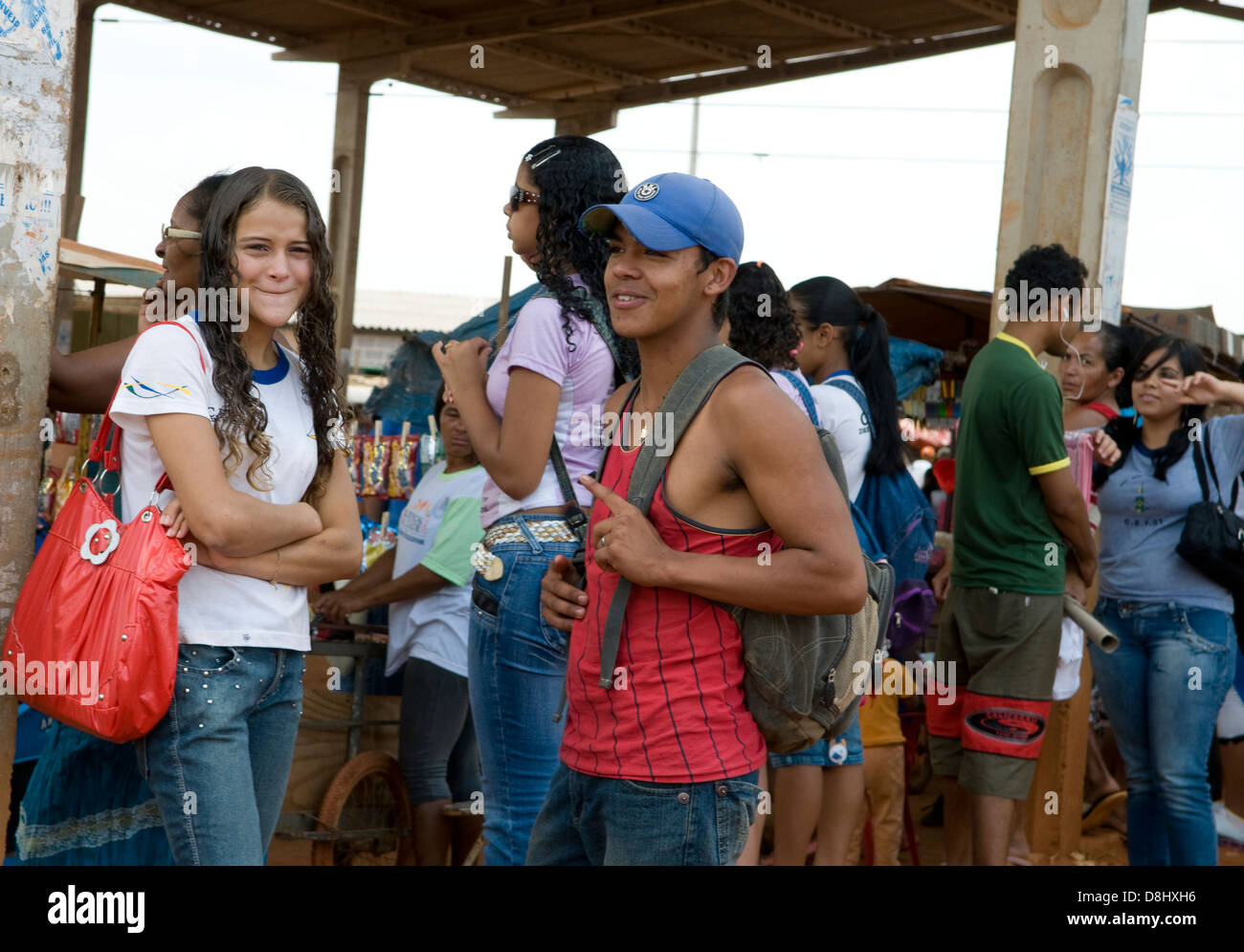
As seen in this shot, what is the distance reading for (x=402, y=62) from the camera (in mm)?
13750

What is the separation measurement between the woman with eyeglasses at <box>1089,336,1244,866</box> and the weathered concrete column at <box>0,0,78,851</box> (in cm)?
372

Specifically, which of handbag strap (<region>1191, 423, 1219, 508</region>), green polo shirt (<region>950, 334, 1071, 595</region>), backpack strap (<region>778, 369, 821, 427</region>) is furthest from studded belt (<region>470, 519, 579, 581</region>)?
handbag strap (<region>1191, 423, 1219, 508</region>)

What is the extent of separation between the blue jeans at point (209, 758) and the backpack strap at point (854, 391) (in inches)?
108

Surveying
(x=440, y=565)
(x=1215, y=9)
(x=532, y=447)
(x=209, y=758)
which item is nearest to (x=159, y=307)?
(x=532, y=447)

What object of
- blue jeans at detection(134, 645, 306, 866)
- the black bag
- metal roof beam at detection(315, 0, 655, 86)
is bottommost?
blue jeans at detection(134, 645, 306, 866)

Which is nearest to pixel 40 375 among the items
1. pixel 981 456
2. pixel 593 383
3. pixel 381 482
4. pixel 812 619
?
pixel 593 383

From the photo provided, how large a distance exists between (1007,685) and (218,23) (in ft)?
37.6

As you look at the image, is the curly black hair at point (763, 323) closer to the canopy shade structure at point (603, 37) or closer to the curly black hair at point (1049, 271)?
the curly black hair at point (1049, 271)

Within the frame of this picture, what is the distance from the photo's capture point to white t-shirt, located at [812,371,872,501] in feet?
15.3

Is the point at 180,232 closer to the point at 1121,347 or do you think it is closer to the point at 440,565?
the point at 440,565

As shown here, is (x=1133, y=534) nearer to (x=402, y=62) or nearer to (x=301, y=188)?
(x=301, y=188)

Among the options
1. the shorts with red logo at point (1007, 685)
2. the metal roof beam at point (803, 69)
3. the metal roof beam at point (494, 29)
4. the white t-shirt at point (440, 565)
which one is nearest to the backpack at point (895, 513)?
the shorts with red logo at point (1007, 685)

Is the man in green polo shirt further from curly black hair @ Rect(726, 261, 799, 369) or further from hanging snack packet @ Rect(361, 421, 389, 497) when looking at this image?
hanging snack packet @ Rect(361, 421, 389, 497)

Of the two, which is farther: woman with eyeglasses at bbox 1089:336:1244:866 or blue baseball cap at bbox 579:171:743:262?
woman with eyeglasses at bbox 1089:336:1244:866
